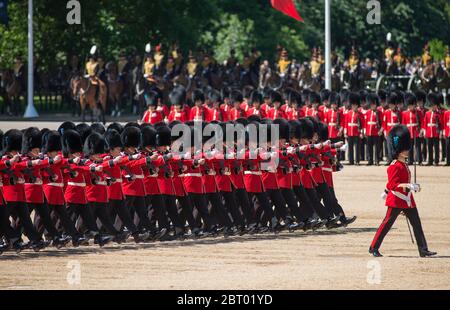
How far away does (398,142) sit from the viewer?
52.0 ft

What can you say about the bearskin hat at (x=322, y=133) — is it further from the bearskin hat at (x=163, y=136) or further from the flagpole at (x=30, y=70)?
the flagpole at (x=30, y=70)

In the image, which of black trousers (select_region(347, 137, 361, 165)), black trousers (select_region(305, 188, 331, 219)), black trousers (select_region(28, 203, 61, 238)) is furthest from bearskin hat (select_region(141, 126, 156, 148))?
black trousers (select_region(347, 137, 361, 165))

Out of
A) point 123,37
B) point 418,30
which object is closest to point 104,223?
point 123,37

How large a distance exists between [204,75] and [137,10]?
6570mm

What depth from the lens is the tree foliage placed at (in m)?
44.2

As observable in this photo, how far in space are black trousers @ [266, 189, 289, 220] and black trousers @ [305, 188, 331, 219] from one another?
388 mm

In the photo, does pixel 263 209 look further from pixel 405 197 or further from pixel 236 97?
pixel 236 97

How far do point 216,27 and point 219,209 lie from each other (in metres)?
37.2

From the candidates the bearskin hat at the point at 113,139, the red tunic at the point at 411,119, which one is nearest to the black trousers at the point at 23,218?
the bearskin hat at the point at 113,139

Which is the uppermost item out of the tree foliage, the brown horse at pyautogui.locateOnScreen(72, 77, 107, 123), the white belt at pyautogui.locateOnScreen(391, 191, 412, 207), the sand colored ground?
the tree foliage

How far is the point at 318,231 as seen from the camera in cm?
1842

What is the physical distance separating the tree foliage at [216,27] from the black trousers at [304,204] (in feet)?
84.4

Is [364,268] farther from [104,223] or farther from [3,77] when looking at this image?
[3,77]

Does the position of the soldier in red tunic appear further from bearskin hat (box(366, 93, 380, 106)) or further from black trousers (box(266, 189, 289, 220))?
bearskin hat (box(366, 93, 380, 106))
